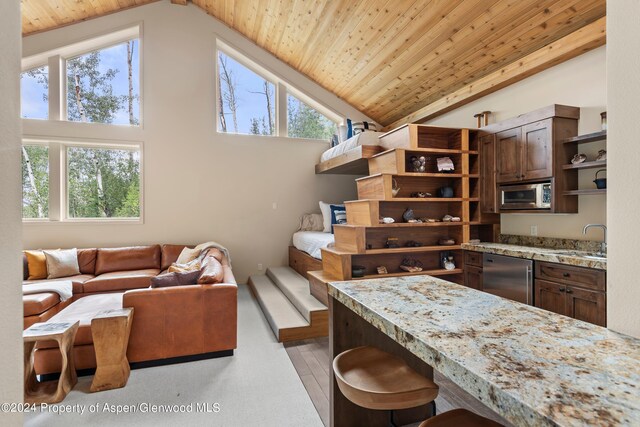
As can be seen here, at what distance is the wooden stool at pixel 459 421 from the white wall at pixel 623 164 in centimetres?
50

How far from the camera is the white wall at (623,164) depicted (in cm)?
87

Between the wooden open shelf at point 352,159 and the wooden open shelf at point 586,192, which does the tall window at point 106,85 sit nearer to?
the wooden open shelf at point 352,159

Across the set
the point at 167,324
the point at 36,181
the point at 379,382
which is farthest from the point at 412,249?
the point at 36,181

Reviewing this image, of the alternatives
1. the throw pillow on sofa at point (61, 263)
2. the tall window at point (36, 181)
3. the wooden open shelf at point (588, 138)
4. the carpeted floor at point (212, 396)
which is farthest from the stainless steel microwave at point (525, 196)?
the tall window at point (36, 181)

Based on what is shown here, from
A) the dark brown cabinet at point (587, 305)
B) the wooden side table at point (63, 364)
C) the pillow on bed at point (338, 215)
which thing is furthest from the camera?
the pillow on bed at point (338, 215)

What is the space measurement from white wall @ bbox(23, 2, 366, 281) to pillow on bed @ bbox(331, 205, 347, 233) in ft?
2.15

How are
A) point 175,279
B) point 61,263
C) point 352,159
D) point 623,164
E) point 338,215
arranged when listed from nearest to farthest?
point 623,164, point 175,279, point 61,263, point 352,159, point 338,215

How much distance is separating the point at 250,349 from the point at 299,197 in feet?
11.2

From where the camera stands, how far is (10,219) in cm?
87

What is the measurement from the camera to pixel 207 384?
240 centimetres

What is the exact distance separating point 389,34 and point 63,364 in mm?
4789

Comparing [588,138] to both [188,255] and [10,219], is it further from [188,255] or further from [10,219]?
[188,255]

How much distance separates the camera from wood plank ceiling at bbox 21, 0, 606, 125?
3145 millimetres

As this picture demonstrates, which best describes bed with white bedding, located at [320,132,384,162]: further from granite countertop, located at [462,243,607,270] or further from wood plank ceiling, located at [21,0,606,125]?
granite countertop, located at [462,243,607,270]
